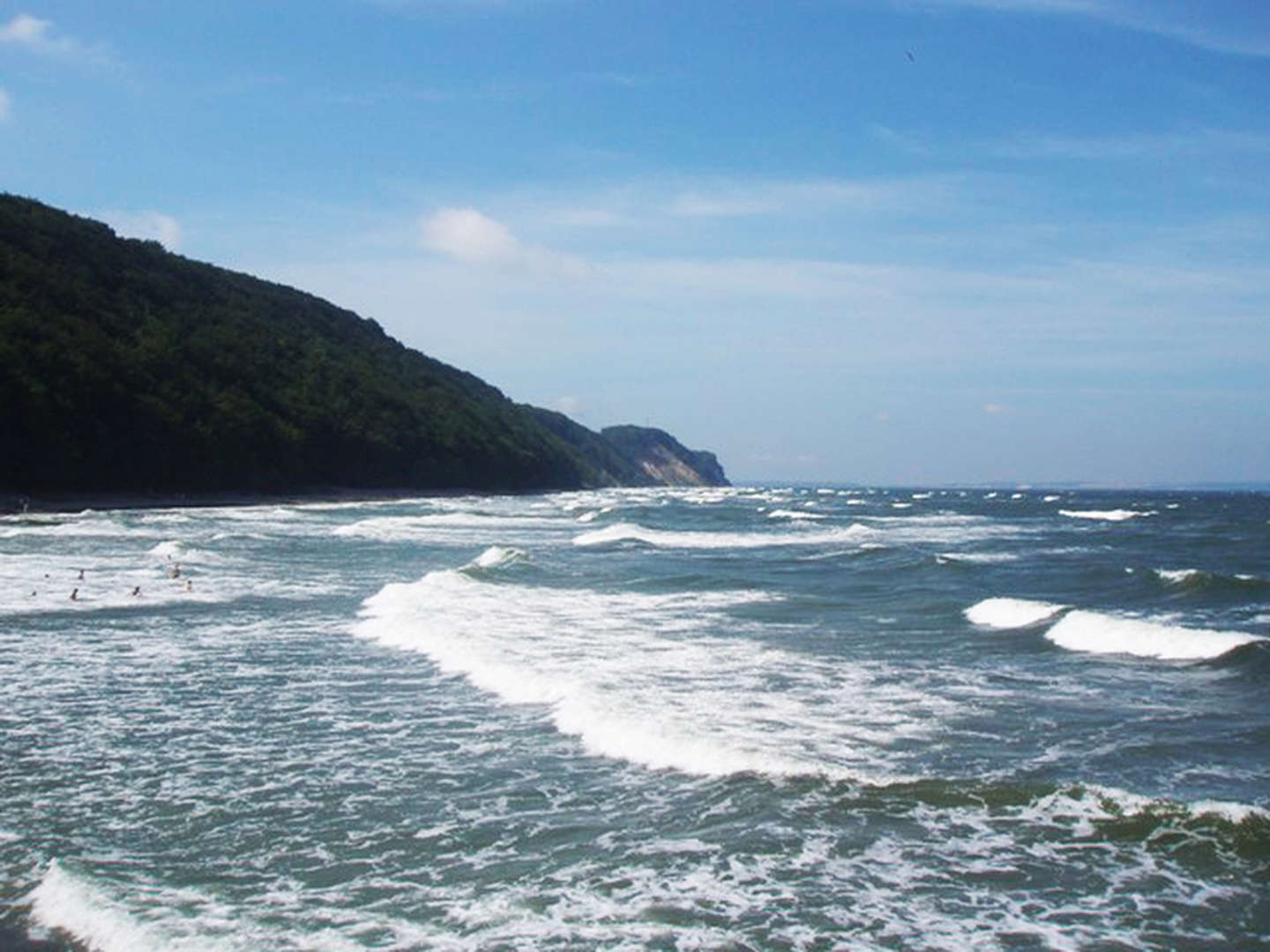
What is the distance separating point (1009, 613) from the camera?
22.0 m

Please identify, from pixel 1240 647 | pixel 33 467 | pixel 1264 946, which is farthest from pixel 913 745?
pixel 33 467

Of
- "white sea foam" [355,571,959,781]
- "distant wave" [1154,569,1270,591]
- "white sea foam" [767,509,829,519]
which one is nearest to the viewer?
"white sea foam" [355,571,959,781]

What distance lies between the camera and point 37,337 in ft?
210

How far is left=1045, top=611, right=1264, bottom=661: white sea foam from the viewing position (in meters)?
17.6

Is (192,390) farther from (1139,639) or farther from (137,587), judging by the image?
(1139,639)

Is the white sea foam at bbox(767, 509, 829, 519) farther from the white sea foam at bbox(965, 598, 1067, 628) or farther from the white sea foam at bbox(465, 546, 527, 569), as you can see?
the white sea foam at bbox(965, 598, 1067, 628)

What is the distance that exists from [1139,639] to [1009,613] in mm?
3516

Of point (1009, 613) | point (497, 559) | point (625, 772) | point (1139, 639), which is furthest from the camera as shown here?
point (497, 559)

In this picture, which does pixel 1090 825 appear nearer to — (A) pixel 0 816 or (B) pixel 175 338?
(A) pixel 0 816

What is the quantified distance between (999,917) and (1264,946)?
4.82 ft

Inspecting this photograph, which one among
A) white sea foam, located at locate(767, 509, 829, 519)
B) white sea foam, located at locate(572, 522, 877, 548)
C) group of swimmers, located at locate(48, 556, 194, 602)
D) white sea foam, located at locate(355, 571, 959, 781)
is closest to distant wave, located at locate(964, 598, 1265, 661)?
white sea foam, located at locate(355, 571, 959, 781)

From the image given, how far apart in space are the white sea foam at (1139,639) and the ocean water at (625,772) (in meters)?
0.08

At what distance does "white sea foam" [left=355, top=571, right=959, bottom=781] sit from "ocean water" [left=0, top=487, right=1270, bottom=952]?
74mm

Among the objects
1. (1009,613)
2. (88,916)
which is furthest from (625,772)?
→ (1009,613)
